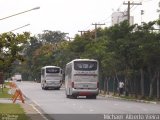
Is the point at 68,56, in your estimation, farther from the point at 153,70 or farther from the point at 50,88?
the point at 153,70

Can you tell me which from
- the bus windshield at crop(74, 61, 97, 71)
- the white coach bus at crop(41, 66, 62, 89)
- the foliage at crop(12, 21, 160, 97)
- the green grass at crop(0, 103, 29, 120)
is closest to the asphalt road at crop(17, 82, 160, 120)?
the green grass at crop(0, 103, 29, 120)

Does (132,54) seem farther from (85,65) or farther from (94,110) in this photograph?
(94,110)

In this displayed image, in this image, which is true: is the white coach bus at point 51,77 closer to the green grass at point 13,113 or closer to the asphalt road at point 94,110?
the asphalt road at point 94,110

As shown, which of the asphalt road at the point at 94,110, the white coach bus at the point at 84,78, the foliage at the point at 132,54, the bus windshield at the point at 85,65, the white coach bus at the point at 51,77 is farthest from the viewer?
the white coach bus at the point at 51,77

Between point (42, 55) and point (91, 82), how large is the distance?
9179 cm

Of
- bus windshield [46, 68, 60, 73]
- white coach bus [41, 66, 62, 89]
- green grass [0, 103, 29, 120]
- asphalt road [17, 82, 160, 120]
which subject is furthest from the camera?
bus windshield [46, 68, 60, 73]

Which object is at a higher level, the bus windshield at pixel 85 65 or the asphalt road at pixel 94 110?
the bus windshield at pixel 85 65

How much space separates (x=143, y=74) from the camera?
5441 centimetres

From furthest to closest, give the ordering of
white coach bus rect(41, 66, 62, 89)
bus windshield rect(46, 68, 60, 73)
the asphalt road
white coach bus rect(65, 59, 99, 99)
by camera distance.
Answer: bus windshield rect(46, 68, 60, 73) → white coach bus rect(41, 66, 62, 89) → white coach bus rect(65, 59, 99, 99) → the asphalt road

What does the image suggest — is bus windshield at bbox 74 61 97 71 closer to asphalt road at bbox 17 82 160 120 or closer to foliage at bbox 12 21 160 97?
foliage at bbox 12 21 160 97

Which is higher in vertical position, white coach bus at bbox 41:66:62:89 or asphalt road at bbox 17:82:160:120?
white coach bus at bbox 41:66:62:89

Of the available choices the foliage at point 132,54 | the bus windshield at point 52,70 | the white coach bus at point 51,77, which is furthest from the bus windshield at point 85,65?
the bus windshield at point 52,70

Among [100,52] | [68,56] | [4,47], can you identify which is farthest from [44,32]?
[4,47]

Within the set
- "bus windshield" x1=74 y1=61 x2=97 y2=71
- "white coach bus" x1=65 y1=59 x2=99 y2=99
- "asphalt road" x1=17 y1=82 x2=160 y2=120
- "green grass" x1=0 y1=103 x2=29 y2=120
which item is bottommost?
"asphalt road" x1=17 y1=82 x2=160 y2=120
